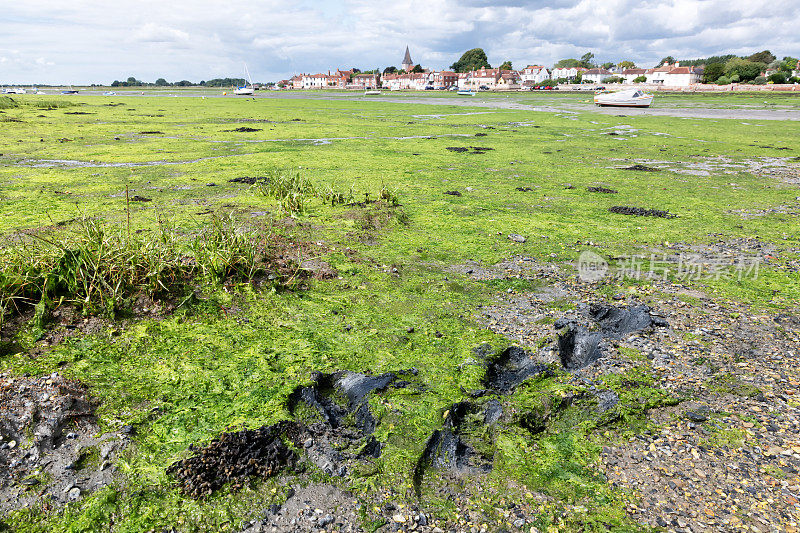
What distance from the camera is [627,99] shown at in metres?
37.7

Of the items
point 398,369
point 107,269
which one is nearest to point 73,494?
point 398,369

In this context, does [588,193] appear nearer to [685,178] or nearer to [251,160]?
[685,178]

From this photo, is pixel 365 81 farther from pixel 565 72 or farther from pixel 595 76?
pixel 565 72

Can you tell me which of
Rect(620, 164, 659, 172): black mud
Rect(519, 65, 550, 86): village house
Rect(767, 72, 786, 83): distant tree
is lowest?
Rect(620, 164, 659, 172): black mud

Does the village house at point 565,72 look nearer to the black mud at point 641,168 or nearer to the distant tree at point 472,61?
the distant tree at point 472,61

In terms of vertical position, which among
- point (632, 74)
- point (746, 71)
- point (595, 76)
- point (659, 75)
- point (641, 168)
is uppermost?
point (595, 76)

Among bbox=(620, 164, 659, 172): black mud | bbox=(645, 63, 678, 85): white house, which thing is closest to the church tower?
bbox=(645, 63, 678, 85): white house

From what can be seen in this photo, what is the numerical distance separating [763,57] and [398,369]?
12075 cm

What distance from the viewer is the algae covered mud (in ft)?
7.41

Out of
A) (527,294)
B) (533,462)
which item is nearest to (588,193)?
(527,294)

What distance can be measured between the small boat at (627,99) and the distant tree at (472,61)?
311 feet

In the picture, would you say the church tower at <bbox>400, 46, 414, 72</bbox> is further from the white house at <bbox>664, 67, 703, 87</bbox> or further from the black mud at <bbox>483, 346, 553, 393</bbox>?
the black mud at <bbox>483, 346, 553, 393</bbox>

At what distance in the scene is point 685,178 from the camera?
32.8 ft

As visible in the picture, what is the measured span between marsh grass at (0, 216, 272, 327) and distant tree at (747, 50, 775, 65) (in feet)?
385
